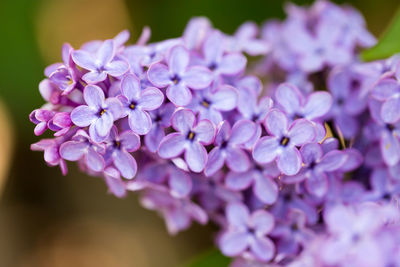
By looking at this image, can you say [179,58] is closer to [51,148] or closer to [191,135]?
[191,135]

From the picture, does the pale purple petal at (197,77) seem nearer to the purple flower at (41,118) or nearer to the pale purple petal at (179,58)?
the pale purple petal at (179,58)

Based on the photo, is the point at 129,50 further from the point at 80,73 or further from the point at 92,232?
the point at 92,232

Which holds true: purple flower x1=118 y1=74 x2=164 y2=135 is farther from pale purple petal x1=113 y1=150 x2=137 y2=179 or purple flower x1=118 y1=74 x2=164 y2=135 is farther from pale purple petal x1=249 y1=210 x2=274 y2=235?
pale purple petal x1=249 y1=210 x2=274 y2=235

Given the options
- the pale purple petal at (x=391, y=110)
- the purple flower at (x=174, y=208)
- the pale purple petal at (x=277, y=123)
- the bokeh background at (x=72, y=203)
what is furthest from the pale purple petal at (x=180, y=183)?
the bokeh background at (x=72, y=203)

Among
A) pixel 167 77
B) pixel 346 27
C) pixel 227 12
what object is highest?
pixel 167 77

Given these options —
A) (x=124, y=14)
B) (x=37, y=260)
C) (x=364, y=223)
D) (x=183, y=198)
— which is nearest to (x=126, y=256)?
(x=37, y=260)

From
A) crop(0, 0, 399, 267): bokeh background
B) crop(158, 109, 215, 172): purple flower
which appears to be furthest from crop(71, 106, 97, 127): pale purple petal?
crop(0, 0, 399, 267): bokeh background
